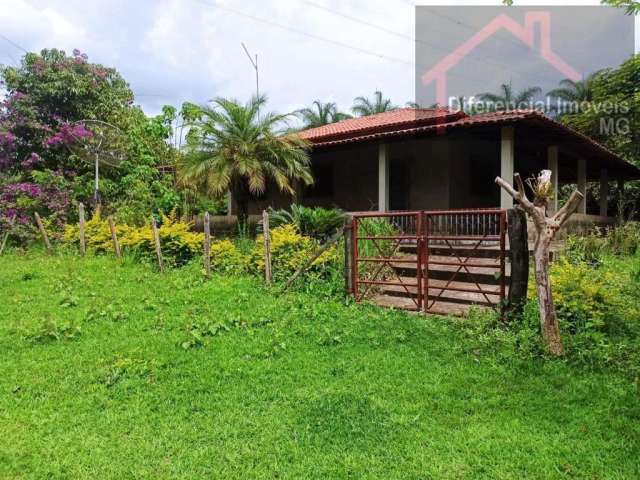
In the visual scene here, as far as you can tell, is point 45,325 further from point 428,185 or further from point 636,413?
point 428,185

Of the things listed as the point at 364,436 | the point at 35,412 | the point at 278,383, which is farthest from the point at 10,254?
the point at 364,436

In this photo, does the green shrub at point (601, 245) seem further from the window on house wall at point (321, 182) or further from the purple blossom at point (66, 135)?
the purple blossom at point (66, 135)

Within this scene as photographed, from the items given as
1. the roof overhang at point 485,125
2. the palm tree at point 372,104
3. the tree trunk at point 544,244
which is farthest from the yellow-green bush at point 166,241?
the palm tree at point 372,104

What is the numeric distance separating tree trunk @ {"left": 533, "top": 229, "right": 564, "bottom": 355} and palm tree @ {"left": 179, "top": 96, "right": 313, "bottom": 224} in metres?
7.39

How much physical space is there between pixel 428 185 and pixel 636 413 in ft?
30.0

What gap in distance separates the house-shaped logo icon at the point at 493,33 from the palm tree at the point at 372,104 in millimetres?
16873

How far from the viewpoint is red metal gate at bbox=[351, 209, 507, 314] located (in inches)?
234

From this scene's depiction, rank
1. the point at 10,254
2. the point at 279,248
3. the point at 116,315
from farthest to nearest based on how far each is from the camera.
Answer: the point at 10,254, the point at 279,248, the point at 116,315

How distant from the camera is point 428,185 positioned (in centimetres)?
1202

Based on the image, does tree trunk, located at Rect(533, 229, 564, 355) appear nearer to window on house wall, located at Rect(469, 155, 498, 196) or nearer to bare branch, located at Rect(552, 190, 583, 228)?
bare branch, located at Rect(552, 190, 583, 228)

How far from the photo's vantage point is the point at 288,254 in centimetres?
795

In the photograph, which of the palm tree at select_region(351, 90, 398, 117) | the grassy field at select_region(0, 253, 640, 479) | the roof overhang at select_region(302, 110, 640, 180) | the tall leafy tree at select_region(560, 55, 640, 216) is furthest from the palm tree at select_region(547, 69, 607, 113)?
the grassy field at select_region(0, 253, 640, 479)

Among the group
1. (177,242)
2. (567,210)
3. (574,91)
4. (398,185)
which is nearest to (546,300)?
(567,210)

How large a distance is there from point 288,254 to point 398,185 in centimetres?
559
